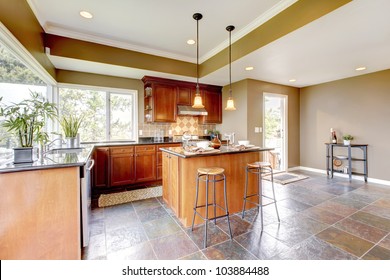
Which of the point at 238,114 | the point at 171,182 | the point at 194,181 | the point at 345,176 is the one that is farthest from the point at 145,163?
the point at 345,176

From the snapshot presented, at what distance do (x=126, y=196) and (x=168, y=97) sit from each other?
2533 millimetres

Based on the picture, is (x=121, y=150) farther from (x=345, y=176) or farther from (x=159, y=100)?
(x=345, y=176)

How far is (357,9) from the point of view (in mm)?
1874

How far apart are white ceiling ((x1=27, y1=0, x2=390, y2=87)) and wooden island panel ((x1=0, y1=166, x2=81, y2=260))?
7.64ft

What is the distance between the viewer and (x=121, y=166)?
378cm

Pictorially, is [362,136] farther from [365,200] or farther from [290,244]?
[290,244]

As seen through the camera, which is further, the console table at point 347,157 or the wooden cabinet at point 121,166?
the console table at point 347,157

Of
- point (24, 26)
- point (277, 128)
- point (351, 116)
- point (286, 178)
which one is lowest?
point (286, 178)

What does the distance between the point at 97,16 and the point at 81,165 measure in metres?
2.35

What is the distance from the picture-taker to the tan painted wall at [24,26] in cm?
170

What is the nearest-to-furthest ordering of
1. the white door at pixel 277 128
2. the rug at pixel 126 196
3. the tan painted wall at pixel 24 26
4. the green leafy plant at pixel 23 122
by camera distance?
the green leafy plant at pixel 23 122
the tan painted wall at pixel 24 26
the rug at pixel 126 196
the white door at pixel 277 128

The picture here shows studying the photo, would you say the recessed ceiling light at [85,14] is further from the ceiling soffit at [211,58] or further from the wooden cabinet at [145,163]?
the wooden cabinet at [145,163]

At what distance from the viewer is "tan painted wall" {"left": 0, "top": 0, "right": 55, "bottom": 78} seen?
5.59 feet

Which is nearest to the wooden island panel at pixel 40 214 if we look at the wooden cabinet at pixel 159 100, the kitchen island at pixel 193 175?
the kitchen island at pixel 193 175
